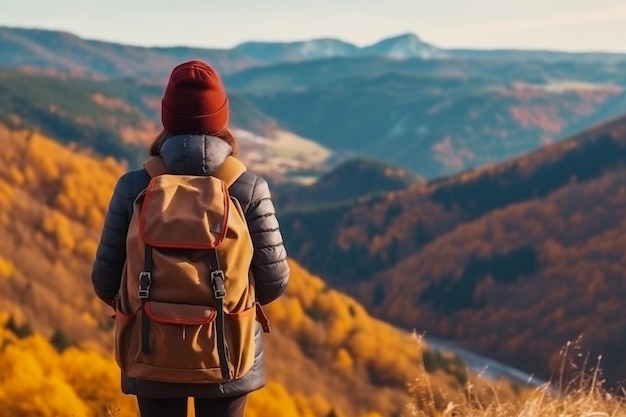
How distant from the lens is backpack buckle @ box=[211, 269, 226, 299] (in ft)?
15.9

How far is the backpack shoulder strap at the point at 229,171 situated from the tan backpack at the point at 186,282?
0.14 metres

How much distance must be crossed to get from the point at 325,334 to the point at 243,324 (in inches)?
2035

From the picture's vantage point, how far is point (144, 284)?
4.83 m

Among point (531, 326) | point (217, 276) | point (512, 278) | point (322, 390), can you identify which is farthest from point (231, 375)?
point (512, 278)

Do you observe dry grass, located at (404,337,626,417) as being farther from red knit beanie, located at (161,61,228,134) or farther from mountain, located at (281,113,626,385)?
mountain, located at (281,113,626,385)

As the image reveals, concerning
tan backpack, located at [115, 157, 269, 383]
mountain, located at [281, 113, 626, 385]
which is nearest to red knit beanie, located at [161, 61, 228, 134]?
tan backpack, located at [115, 157, 269, 383]

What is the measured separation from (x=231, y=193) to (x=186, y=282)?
2.06 ft

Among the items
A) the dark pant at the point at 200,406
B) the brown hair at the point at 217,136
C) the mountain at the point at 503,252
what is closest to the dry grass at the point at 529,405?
the dark pant at the point at 200,406

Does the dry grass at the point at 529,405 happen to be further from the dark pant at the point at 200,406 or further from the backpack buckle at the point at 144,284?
the backpack buckle at the point at 144,284

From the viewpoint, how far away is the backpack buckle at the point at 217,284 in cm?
485

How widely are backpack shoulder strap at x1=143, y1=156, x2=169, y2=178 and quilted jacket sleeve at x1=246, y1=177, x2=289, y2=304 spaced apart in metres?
0.58

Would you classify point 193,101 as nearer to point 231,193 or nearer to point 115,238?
point 231,193

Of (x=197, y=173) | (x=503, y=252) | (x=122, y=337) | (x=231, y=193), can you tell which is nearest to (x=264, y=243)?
(x=231, y=193)

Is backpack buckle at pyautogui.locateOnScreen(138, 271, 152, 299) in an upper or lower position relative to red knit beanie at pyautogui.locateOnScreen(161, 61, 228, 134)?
lower
